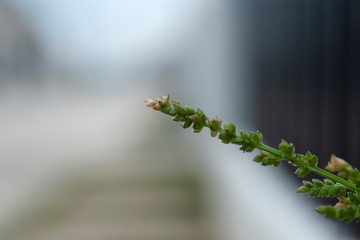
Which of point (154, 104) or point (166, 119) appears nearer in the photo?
point (154, 104)

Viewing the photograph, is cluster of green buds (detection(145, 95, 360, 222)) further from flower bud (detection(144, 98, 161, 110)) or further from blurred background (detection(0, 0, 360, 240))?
blurred background (detection(0, 0, 360, 240))

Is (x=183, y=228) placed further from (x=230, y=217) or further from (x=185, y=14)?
(x=185, y=14)

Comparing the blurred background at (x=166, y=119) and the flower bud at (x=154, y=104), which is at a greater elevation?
the blurred background at (x=166, y=119)

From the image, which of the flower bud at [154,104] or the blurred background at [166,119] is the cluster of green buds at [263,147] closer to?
the flower bud at [154,104]

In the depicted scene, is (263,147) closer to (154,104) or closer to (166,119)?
(154,104)

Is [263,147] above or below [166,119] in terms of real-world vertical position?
below

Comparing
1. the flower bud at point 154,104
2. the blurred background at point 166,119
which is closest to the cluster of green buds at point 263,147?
the flower bud at point 154,104

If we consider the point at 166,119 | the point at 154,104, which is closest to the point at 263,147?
the point at 154,104

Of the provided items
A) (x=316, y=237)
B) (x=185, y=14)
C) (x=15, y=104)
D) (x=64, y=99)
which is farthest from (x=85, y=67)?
(x=316, y=237)

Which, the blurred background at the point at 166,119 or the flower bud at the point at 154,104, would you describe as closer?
the flower bud at the point at 154,104
